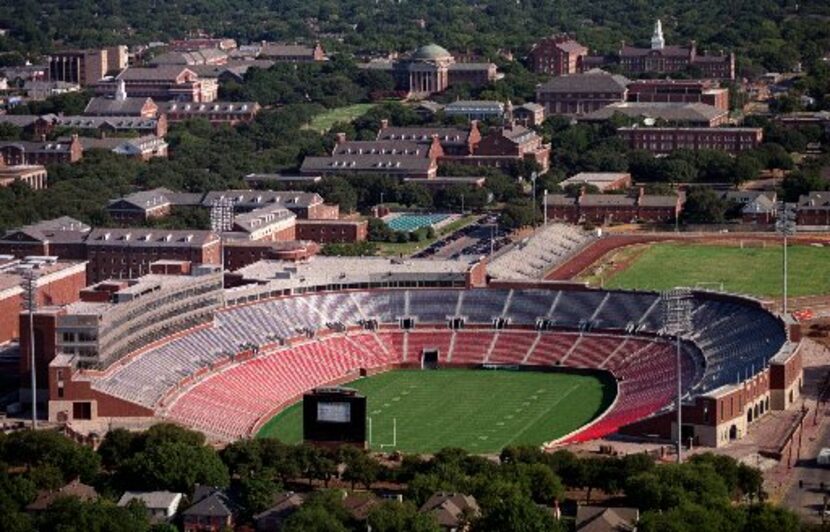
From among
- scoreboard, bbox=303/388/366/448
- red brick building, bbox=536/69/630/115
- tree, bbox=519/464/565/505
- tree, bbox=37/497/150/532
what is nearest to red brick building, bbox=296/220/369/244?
scoreboard, bbox=303/388/366/448

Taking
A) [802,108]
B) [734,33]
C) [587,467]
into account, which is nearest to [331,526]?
[587,467]

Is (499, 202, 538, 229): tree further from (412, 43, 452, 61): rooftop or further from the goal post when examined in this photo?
(412, 43, 452, 61): rooftop

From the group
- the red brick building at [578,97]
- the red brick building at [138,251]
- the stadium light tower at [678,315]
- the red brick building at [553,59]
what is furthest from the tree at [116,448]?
the red brick building at [553,59]

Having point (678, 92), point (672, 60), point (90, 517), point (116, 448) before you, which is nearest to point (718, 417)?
point (116, 448)

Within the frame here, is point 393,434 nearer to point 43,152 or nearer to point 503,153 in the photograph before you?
point 503,153

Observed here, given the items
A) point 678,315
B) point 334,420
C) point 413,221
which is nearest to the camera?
point 334,420
